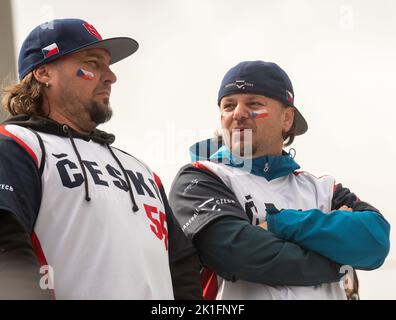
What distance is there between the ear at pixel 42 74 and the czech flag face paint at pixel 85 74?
92 mm

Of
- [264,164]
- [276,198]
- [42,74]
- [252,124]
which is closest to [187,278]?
[276,198]

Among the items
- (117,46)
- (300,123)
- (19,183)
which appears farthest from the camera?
(300,123)

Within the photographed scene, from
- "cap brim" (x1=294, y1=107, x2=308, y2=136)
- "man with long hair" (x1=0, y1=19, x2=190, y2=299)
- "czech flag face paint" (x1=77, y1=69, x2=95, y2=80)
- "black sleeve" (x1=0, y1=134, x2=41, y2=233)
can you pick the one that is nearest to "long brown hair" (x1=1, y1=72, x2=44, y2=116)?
"man with long hair" (x1=0, y1=19, x2=190, y2=299)

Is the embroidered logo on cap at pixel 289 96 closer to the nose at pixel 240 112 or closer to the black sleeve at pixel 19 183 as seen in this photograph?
the nose at pixel 240 112

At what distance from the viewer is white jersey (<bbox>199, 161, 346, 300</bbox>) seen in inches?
85.7

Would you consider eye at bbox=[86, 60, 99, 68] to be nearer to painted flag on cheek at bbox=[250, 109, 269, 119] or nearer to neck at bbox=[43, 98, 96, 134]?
neck at bbox=[43, 98, 96, 134]

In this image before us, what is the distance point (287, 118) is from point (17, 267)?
140 centimetres

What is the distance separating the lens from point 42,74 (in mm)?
2154

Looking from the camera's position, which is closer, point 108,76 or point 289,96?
point 108,76

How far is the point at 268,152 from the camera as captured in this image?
8.30ft

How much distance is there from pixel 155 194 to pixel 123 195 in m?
0.19

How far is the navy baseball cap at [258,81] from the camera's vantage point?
2545 mm

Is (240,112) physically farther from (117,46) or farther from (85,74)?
(85,74)
